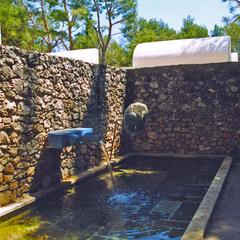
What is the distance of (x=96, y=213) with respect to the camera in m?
5.05

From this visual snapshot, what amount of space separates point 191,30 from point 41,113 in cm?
3223

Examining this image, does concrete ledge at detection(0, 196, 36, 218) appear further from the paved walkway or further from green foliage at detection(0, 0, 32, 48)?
green foliage at detection(0, 0, 32, 48)

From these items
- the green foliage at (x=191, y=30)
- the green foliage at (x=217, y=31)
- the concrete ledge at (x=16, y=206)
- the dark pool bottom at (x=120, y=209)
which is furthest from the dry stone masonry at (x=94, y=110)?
the green foliage at (x=217, y=31)

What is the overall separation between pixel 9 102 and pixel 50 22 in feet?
72.1

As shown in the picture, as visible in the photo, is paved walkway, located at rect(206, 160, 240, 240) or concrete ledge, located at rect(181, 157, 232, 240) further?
paved walkway, located at rect(206, 160, 240, 240)

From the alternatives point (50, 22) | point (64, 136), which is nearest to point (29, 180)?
point (64, 136)

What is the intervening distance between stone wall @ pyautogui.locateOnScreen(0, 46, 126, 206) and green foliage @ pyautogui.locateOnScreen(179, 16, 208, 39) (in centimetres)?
2902

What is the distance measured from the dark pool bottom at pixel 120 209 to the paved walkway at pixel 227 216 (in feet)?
1.24

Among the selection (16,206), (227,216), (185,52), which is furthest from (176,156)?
(16,206)

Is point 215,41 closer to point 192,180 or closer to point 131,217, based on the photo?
point 192,180

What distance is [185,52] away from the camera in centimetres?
1160

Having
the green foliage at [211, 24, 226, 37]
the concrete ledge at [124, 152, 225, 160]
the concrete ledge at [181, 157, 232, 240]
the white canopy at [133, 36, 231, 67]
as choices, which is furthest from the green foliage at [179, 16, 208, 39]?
the concrete ledge at [181, 157, 232, 240]

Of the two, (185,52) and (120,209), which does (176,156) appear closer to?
(185,52)

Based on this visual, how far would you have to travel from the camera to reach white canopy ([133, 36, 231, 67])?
11055 millimetres
